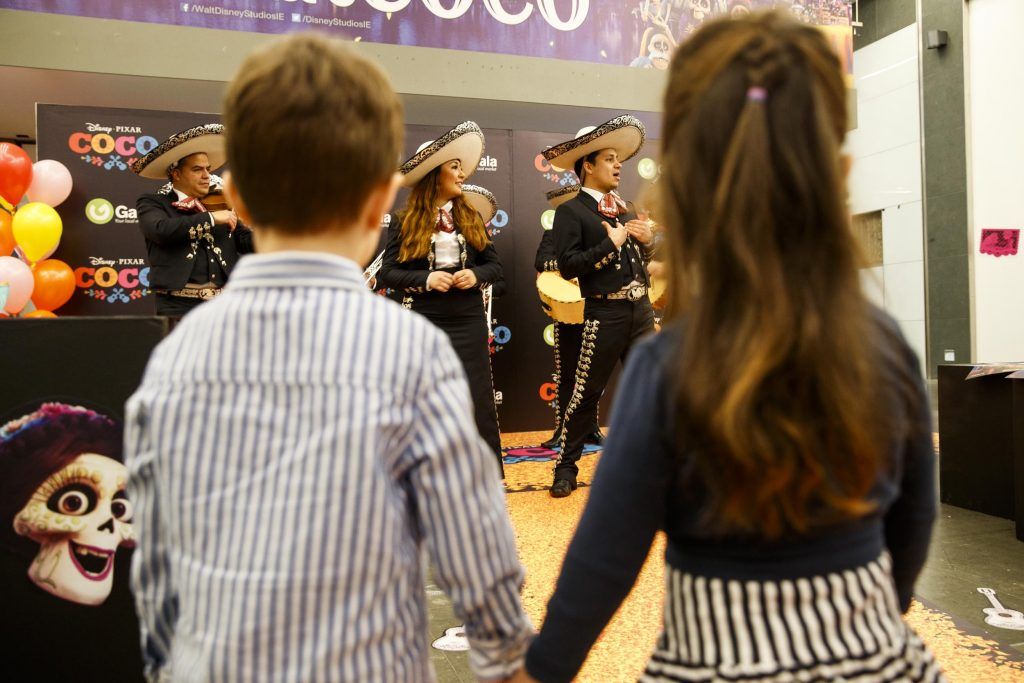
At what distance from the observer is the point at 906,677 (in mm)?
795

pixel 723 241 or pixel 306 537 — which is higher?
pixel 723 241

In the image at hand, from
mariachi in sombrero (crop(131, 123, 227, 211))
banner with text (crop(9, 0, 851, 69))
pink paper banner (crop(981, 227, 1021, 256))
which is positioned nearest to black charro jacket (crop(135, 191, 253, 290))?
mariachi in sombrero (crop(131, 123, 227, 211))

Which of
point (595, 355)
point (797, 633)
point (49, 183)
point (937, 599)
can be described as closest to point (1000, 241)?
point (595, 355)

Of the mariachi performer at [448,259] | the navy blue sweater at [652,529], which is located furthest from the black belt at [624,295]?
the navy blue sweater at [652,529]

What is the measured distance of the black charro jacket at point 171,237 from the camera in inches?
145

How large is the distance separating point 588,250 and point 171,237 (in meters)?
1.94

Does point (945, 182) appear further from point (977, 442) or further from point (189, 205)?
point (189, 205)

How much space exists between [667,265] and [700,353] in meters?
0.12

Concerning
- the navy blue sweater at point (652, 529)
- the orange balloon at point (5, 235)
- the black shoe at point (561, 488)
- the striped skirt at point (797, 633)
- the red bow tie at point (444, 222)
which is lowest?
the black shoe at point (561, 488)

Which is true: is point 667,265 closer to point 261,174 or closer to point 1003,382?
point 261,174

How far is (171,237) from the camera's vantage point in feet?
12.1

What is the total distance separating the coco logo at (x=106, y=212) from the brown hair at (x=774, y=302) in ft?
16.5

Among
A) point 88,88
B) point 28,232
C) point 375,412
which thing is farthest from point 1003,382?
point 88,88

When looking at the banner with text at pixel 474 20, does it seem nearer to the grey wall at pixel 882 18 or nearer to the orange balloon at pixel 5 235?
the orange balloon at pixel 5 235
